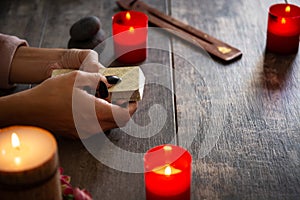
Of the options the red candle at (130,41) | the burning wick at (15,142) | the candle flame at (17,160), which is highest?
the burning wick at (15,142)

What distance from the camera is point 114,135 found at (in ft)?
4.93

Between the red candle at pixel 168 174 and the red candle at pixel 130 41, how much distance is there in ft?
1.92

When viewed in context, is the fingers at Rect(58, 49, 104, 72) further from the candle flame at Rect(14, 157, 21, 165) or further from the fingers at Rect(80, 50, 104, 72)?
the candle flame at Rect(14, 157, 21, 165)

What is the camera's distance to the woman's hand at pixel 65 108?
1.39 m

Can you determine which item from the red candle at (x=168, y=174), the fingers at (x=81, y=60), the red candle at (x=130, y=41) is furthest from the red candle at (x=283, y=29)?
the red candle at (x=168, y=174)

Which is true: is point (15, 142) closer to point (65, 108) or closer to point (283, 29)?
point (65, 108)

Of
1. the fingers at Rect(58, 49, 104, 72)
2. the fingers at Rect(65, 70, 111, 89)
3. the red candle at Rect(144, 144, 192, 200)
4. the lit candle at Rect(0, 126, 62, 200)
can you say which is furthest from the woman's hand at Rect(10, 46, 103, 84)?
the lit candle at Rect(0, 126, 62, 200)

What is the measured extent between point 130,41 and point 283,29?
1.55 ft

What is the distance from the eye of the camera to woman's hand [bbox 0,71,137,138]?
1387 millimetres

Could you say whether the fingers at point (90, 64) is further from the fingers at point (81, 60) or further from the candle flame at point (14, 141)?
the candle flame at point (14, 141)

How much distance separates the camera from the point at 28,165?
3.37 ft

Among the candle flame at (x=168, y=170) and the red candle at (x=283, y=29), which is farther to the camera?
the red candle at (x=283, y=29)

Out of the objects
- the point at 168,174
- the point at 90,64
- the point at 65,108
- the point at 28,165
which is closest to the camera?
the point at 28,165

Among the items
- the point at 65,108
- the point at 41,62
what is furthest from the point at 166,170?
the point at 41,62
